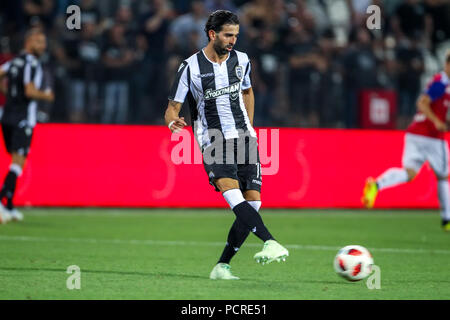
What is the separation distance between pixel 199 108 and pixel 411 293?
2.33 meters

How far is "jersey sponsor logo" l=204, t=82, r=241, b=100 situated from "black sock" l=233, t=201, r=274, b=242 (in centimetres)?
95

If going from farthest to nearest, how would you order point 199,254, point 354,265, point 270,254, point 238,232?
1. point 199,254
2. point 238,232
3. point 354,265
4. point 270,254

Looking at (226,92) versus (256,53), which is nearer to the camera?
(226,92)

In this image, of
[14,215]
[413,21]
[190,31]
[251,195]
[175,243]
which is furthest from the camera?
[413,21]

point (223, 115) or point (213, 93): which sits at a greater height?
point (213, 93)

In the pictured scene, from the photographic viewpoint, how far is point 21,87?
13.0m

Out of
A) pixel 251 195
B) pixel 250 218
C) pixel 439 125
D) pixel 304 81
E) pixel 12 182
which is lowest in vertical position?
pixel 250 218

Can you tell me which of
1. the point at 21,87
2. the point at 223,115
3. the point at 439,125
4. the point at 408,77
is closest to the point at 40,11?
the point at 21,87

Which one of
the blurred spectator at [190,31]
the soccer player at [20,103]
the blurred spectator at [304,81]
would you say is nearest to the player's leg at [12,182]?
the soccer player at [20,103]

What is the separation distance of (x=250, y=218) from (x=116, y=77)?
8.59 m

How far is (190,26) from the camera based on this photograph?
52.7 ft

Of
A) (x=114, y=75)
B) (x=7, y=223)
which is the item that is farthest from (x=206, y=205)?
(x=7, y=223)

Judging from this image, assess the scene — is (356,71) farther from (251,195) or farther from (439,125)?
(251,195)

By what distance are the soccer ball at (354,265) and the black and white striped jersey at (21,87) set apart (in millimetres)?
6918
